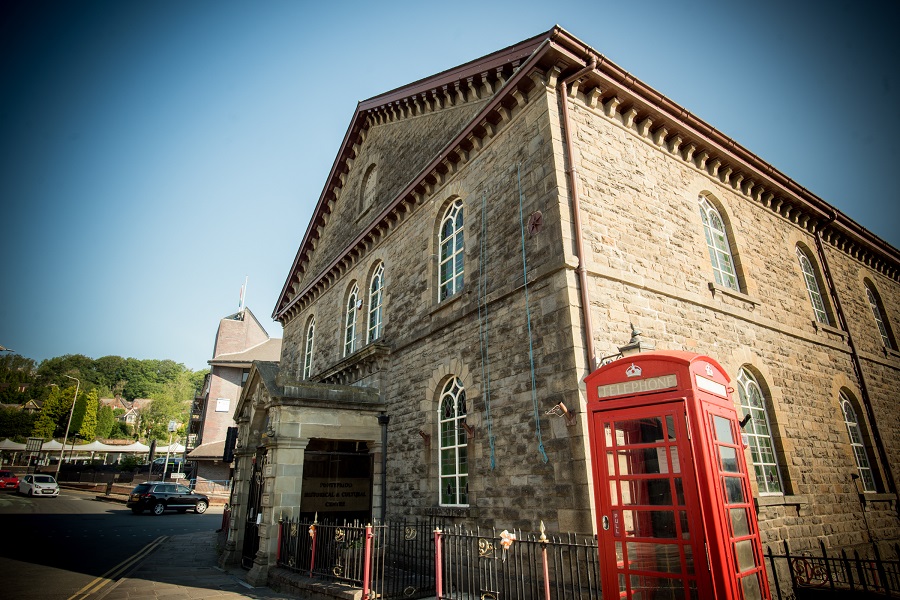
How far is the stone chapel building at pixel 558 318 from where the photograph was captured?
7934 mm

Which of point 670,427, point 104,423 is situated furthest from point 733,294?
point 104,423

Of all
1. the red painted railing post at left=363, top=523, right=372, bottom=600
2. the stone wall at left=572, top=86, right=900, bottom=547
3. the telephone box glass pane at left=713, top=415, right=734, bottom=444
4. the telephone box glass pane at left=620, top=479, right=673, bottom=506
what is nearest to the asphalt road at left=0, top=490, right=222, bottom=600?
the red painted railing post at left=363, top=523, right=372, bottom=600

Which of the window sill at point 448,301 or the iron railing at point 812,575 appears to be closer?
the iron railing at point 812,575

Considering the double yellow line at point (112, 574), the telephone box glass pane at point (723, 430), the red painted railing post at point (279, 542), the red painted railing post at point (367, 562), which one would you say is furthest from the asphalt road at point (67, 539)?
the telephone box glass pane at point (723, 430)

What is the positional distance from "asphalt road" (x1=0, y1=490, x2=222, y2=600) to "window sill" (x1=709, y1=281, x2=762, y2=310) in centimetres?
1377

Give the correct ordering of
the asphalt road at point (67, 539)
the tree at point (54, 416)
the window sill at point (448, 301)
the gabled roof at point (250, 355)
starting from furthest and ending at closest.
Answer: the tree at point (54, 416)
the gabled roof at point (250, 355)
the window sill at point (448, 301)
the asphalt road at point (67, 539)

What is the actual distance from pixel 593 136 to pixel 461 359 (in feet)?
16.8

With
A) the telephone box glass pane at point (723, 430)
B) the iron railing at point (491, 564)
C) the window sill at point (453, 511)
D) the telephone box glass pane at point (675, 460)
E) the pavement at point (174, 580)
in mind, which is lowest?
the pavement at point (174, 580)

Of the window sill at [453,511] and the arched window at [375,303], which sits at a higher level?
the arched window at [375,303]

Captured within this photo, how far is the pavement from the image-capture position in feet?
29.6

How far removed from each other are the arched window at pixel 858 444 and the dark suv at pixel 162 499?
31599 millimetres

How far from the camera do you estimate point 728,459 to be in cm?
547

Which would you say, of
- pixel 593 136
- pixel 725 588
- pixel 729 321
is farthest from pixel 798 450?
pixel 593 136

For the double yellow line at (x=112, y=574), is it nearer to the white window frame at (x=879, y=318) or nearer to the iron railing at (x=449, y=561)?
the iron railing at (x=449, y=561)
